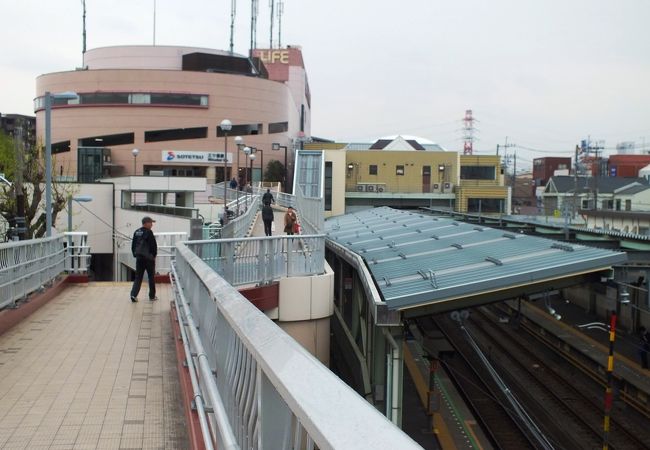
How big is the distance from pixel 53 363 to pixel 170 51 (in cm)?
7403

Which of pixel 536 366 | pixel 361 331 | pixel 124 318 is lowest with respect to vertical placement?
pixel 536 366

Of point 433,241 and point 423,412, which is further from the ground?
point 433,241

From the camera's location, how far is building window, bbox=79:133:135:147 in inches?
2874

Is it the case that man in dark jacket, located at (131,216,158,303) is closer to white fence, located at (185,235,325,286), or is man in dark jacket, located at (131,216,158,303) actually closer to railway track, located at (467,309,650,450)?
white fence, located at (185,235,325,286)

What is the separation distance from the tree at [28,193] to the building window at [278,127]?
32.5m

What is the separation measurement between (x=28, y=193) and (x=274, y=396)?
33970 millimetres

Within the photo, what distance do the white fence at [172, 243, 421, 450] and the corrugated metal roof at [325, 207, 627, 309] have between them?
859 cm

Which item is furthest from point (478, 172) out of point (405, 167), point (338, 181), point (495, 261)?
point (495, 261)

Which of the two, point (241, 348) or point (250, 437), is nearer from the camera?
point (250, 437)

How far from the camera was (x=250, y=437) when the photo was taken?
2787mm

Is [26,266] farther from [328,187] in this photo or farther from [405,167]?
[405,167]

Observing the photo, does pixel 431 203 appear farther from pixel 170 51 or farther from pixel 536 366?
pixel 536 366

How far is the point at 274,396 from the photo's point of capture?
2.33 metres

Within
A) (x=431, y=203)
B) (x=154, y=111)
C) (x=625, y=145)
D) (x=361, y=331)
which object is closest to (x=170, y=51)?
(x=154, y=111)
